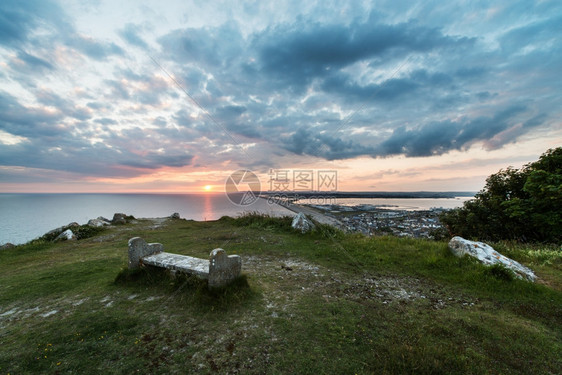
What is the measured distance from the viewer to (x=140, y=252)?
19.7 ft

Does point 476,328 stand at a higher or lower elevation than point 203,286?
lower

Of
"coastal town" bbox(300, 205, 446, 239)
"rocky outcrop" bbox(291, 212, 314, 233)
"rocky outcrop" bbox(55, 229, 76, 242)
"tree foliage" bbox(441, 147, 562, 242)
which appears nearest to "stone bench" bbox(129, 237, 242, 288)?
"rocky outcrop" bbox(291, 212, 314, 233)

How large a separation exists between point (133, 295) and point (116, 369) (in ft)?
8.33

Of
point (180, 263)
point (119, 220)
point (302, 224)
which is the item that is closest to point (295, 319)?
point (180, 263)

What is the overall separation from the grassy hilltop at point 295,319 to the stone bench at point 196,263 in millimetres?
243

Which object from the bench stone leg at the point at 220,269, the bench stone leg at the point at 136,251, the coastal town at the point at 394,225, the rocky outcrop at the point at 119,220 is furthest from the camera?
the rocky outcrop at the point at 119,220

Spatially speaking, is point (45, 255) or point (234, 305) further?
point (45, 255)

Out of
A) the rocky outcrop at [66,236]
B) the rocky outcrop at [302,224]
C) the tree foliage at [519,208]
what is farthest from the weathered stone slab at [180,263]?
the tree foliage at [519,208]

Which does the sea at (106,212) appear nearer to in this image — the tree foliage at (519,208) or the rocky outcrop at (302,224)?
the rocky outcrop at (302,224)

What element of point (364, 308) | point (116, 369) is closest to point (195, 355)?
point (116, 369)

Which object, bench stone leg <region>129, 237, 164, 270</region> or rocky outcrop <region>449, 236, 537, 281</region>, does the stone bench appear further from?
rocky outcrop <region>449, 236, 537, 281</region>

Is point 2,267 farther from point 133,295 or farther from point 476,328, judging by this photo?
point 476,328

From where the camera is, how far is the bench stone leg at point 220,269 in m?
4.79

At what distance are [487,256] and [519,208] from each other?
7.13 metres
